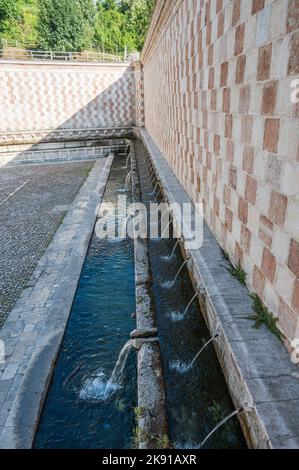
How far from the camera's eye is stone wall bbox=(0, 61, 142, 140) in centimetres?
1705

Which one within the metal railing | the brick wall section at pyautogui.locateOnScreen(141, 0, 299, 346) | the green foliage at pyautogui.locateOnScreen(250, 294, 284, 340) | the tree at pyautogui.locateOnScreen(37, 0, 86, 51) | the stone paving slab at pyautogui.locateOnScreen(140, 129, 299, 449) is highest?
the tree at pyautogui.locateOnScreen(37, 0, 86, 51)

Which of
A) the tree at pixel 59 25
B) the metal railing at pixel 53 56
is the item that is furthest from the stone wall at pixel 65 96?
the tree at pixel 59 25

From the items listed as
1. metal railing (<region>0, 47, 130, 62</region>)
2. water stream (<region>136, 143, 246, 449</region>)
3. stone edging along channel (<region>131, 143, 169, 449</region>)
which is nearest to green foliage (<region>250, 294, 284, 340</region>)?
Answer: water stream (<region>136, 143, 246, 449</region>)

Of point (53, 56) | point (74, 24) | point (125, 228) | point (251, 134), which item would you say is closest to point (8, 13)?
point (74, 24)

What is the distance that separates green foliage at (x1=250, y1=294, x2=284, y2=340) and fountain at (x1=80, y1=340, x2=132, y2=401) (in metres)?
1.38

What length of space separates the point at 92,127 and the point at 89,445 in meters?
18.3

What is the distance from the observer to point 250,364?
250 cm

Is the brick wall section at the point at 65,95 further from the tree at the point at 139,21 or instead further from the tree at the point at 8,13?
the tree at the point at 8,13

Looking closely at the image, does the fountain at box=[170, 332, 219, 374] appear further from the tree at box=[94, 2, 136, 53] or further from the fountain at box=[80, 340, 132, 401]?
the tree at box=[94, 2, 136, 53]

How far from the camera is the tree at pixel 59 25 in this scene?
27.1 meters

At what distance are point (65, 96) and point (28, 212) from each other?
11716 millimetres

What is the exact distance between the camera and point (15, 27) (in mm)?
30047

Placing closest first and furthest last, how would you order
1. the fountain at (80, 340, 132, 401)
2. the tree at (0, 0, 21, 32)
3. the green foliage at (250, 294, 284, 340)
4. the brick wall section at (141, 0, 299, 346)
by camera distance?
the brick wall section at (141, 0, 299, 346)
the green foliage at (250, 294, 284, 340)
the fountain at (80, 340, 132, 401)
the tree at (0, 0, 21, 32)

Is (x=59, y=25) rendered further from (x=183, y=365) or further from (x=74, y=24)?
(x=183, y=365)
